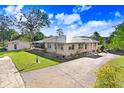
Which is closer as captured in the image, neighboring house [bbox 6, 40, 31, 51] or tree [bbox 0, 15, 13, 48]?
tree [bbox 0, 15, 13, 48]

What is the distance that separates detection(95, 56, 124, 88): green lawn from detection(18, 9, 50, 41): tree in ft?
5.73

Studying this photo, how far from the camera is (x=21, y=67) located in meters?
4.91

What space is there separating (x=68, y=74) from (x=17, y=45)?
1.44 meters

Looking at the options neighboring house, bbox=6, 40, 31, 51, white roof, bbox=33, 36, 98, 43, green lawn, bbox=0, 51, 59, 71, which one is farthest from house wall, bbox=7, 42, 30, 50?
white roof, bbox=33, 36, 98, 43

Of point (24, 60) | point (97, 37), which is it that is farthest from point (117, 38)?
point (24, 60)

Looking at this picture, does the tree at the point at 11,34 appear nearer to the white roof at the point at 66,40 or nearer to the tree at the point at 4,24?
the tree at the point at 4,24

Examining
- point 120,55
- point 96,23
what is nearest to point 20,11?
point 96,23

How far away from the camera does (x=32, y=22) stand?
491 centimetres

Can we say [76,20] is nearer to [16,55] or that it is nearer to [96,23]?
[96,23]

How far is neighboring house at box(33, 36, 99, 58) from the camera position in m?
4.98

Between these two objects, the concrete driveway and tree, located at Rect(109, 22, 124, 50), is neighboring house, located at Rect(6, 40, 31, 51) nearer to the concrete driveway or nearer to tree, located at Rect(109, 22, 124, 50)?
the concrete driveway
